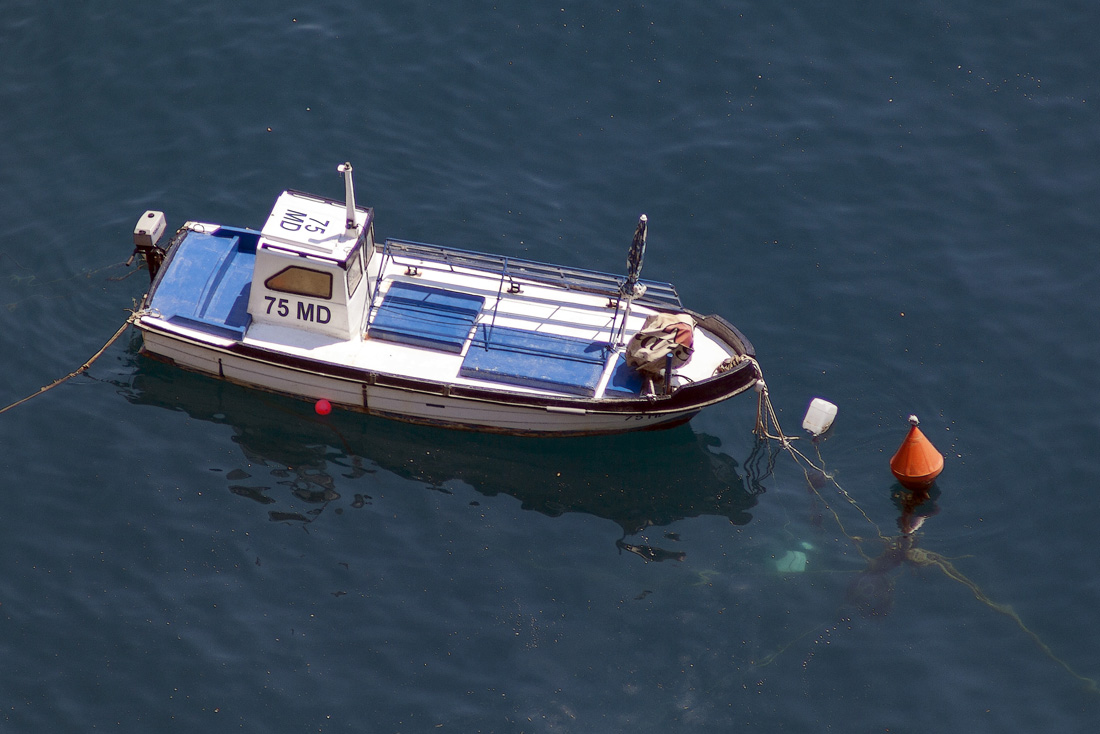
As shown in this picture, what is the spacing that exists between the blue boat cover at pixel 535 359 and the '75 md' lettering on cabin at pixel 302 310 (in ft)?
10.1

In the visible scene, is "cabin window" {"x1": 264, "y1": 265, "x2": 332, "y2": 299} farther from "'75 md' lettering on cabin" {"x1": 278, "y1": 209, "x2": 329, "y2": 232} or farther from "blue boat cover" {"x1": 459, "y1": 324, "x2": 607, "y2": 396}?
"blue boat cover" {"x1": 459, "y1": 324, "x2": 607, "y2": 396}

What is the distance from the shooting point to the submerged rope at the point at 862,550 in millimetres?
21828

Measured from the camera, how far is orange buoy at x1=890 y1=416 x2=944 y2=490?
23578mm

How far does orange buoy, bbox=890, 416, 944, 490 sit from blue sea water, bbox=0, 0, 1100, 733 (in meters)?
0.75

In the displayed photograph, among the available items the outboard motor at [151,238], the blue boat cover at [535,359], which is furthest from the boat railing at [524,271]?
the outboard motor at [151,238]

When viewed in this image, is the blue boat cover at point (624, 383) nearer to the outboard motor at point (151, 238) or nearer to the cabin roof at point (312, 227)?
the cabin roof at point (312, 227)

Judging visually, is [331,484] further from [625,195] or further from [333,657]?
[625,195]

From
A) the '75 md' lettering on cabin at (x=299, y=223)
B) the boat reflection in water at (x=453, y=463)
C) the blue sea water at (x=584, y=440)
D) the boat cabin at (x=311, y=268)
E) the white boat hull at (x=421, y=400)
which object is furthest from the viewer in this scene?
the '75 md' lettering on cabin at (x=299, y=223)

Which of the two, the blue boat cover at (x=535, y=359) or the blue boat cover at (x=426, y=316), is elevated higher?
the blue boat cover at (x=426, y=316)

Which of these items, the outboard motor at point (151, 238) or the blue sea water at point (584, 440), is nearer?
the blue sea water at point (584, 440)

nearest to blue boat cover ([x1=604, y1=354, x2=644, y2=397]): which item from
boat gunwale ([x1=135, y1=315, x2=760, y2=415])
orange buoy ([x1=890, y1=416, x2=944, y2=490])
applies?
boat gunwale ([x1=135, y1=315, x2=760, y2=415])

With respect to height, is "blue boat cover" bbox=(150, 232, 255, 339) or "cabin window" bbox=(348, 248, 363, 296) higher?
"cabin window" bbox=(348, 248, 363, 296)

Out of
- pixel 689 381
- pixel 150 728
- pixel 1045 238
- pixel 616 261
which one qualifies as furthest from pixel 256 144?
pixel 1045 238

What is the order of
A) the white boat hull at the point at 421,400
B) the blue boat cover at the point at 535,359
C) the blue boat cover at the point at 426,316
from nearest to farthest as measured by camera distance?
the white boat hull at the point at 421,400 < the blue boat cover at the point at 535,359 < the blue boat cover at the point at 426,316
